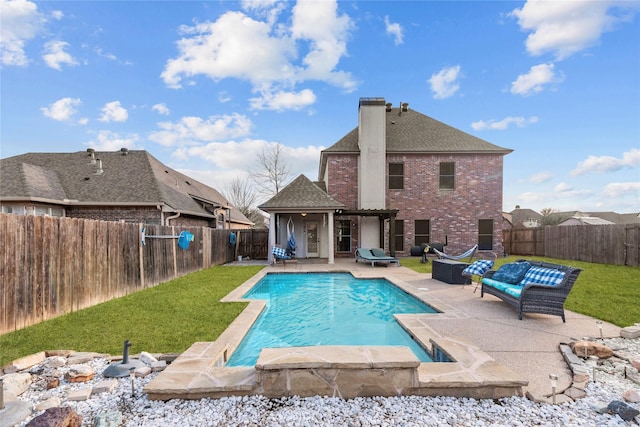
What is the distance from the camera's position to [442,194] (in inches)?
648

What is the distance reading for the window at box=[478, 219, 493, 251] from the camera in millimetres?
16547

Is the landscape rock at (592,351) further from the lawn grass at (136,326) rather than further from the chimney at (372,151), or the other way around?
the chimney at (372,151)

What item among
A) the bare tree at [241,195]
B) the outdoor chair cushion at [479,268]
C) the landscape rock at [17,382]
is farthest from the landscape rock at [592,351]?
the bare tree at [241,195]

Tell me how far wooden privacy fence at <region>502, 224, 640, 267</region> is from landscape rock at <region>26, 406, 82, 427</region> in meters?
17.1

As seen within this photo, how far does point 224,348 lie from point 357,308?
3.82 m

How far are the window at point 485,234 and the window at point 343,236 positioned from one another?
7246 millimetres

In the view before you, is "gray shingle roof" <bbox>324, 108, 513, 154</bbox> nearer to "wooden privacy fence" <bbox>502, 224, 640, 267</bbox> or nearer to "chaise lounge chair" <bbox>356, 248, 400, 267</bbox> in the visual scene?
"wooden privacy fence" <bbox>502, 224, 640, 267</bbox>

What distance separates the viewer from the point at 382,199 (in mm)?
16000

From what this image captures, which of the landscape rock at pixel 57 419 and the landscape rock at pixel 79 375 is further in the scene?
the landscape rock at pixel 79 375

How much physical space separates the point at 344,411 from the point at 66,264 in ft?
19.8

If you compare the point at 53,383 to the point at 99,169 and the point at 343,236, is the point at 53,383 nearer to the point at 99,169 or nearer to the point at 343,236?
the point at 343,236

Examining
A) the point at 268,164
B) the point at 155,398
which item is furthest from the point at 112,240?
the point at 268,164

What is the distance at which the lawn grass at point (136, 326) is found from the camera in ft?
13.5

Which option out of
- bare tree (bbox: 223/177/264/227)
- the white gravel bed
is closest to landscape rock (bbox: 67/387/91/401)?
the white gravel bed
